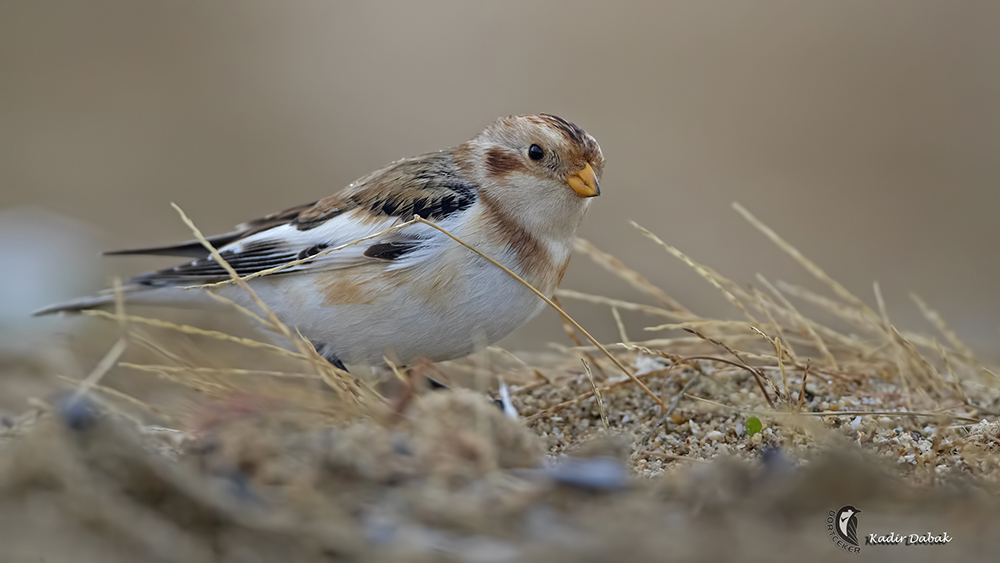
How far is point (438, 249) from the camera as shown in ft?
9.95

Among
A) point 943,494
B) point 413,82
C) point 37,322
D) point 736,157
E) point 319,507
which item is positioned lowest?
point 319,507

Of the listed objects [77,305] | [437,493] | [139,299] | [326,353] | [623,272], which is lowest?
[437,493]

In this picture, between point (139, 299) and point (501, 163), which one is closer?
point (501, 163)

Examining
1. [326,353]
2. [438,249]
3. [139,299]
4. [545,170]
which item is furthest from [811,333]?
[139,299]

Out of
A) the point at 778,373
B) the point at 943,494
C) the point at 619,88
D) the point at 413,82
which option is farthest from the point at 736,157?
the point at 943,494

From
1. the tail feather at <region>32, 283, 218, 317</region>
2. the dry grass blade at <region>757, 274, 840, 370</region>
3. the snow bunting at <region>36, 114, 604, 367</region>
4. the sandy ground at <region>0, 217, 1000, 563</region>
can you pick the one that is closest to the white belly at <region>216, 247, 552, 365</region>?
the snow bunting at <region>36, 114, 604, 367</region>

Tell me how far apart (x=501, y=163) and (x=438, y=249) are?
1.73 feet

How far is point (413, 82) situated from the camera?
44.2 ft

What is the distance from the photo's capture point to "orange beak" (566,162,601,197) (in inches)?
124

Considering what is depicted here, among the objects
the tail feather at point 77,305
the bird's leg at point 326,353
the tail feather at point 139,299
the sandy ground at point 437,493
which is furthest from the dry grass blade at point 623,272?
the tail feather at point 77,305

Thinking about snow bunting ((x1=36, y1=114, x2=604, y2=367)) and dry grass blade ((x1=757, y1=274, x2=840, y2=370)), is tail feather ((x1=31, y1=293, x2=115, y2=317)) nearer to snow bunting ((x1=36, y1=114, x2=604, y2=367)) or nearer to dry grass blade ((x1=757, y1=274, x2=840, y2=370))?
snow bunting ((x1=36, y1=114, x2=604, y2=367))

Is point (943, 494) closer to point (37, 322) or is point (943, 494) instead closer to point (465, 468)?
point (465, 468)

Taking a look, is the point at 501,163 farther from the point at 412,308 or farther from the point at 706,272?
the point at 706,272

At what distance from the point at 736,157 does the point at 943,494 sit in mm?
10058
